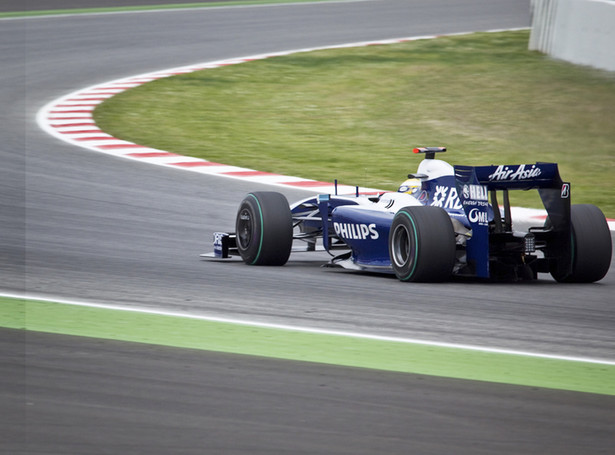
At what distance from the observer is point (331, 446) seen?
4297mm

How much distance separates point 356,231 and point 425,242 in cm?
100

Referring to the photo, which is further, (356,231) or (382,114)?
(382,114)

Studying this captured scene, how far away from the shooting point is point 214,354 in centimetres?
582

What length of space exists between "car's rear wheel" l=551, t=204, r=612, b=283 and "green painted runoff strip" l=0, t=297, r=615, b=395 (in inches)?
98.5

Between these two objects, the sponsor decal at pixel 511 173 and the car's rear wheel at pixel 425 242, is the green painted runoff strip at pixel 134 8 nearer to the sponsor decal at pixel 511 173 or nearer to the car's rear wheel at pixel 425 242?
the car's rear wheel at pixel 425 242

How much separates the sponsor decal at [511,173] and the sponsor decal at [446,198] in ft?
1.09

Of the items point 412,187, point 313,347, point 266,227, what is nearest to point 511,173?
point 412,187

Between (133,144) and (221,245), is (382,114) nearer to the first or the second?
(133,144)

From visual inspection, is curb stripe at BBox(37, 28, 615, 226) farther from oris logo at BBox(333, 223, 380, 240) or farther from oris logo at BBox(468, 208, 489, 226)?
oris logo at BBox(468, 208, 489, 226)

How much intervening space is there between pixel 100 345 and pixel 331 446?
2.03 meters

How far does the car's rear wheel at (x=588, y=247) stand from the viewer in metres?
8.29

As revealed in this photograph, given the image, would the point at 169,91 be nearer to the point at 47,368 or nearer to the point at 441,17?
the point at 441,17

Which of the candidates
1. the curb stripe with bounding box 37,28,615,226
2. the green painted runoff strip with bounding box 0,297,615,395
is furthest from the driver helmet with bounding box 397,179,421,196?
the curb stripe with bounding box 37,28,615,226

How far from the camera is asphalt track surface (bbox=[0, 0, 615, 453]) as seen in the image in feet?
14.6
